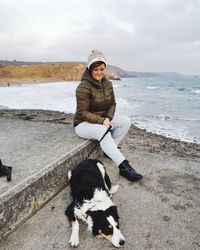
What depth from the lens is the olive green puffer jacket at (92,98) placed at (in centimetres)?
511

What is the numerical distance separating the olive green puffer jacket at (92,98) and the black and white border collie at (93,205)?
92cm

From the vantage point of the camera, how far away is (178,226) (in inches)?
147

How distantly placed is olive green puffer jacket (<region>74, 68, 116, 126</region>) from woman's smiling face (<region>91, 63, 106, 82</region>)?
0.07m

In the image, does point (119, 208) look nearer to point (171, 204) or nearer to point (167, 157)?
point (171, 204)

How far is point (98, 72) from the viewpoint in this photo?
504 cm

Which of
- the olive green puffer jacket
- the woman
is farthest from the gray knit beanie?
the olive green puffer jacket

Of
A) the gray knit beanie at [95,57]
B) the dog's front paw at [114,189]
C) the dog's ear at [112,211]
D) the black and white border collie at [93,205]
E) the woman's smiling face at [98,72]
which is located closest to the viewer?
the black and white border collie at [93,205]

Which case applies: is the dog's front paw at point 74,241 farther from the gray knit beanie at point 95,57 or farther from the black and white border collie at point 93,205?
the gray knit beanie at point 95,57

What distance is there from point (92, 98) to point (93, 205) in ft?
6.85

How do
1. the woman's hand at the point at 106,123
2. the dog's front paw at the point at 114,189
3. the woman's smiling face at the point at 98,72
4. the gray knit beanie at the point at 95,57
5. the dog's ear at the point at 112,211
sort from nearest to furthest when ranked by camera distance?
the dog's ear at the point at 112,211
the dog's front paw at the point at 114,189
the gray knit beanie at the point at 95,57
the woman's smiling face at the point at 98,72
the woman's hand at the point at 106,123

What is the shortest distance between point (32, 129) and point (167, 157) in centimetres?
265

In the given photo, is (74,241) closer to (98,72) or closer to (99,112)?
(99,112)

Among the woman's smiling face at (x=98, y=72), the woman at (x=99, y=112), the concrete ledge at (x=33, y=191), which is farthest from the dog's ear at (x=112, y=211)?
the woman's smiling face at (x=98, y=72)

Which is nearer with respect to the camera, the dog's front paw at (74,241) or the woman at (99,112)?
the dog's front paw at (74,241)
